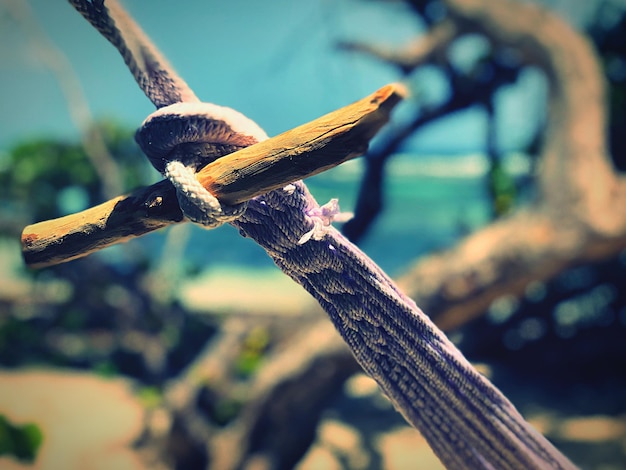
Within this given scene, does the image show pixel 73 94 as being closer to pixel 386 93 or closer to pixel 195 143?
pixel 195 143

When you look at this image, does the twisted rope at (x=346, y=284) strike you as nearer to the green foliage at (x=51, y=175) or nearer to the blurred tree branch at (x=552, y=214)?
the blurred tree branch at (x=552, y=214)

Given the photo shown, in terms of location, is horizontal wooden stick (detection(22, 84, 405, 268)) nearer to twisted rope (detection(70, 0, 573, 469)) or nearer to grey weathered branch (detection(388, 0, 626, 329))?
twisted rope (detection(70, 0, 573, 469))

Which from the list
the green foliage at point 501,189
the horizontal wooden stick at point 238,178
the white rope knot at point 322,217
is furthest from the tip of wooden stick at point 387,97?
the green foliage at point 501,189

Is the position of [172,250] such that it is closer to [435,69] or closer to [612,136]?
[435,69]

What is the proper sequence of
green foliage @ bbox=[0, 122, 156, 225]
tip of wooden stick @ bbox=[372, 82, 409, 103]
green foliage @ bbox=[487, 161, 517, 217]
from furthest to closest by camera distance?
green foliage @ bbox=[0, 122, 156, 225] → green foliage @ bbox=[487, 161, 517, 217] → tip of wooden stick @ bbox=[372, 82, 409, 103]

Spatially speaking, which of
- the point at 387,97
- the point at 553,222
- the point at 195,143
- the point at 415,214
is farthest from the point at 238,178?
the point at 415,214

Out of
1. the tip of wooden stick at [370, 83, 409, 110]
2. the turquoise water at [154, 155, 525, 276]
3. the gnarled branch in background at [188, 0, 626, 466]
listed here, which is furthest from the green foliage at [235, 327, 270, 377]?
the tip of wooden stick at [370, 83, 409, 110]

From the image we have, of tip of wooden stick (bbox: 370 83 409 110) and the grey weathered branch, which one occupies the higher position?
the grey weathered branch
